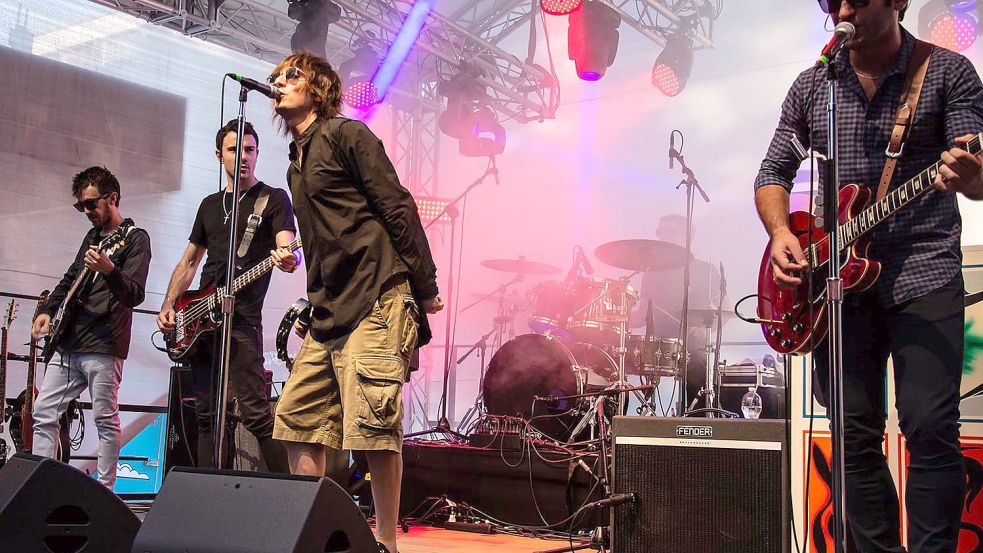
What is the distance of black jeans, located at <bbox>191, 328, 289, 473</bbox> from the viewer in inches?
168

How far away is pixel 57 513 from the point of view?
240 cm

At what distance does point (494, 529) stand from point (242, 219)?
236 cm

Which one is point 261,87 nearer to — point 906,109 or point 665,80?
point 906,109

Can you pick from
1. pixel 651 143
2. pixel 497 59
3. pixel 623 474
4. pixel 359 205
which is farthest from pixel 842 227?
pixel 497 59

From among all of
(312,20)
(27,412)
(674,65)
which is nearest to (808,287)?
(27,412)

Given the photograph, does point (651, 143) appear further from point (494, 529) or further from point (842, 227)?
point (842, 227)

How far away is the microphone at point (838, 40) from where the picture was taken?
223cm

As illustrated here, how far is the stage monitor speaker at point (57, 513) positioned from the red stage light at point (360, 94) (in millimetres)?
6593

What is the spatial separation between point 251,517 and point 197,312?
2777 mm

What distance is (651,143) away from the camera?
27.2ft

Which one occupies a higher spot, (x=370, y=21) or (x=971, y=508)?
(x=370, y=21)

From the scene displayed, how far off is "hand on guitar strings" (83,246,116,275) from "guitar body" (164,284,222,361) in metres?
0.47

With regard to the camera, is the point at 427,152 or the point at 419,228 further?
the point at 427,152

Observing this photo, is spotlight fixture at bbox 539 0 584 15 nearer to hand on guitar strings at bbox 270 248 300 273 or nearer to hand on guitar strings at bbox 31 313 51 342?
hand on guitar strings at bbox 270 248 300 273
